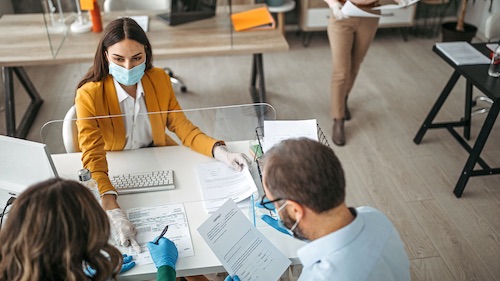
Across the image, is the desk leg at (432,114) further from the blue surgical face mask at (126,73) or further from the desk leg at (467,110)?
the blue surgical face mask at (126,73)

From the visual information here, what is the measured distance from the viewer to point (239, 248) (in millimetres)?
1453

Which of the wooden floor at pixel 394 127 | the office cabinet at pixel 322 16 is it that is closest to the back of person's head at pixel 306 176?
the wooden floor at pixel 394 127

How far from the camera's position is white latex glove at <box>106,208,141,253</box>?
149cm

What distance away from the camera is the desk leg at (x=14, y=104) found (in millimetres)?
3069

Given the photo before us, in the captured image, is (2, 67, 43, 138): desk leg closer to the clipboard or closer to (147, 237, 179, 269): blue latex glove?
the clipboard

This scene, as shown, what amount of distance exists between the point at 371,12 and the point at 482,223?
4.31 feet

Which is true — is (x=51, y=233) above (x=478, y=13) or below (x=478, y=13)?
above

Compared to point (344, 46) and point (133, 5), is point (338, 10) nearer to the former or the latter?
point (344, 46)

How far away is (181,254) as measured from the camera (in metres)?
1.47

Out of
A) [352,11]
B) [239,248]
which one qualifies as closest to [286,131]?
[239,248]

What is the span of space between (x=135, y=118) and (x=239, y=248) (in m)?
0.77

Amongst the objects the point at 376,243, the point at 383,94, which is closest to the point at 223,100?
the point at 383,94

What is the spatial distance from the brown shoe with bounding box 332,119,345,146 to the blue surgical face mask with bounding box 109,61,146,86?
1630mm

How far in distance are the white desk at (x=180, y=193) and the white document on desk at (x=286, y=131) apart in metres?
0.11
